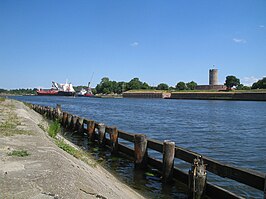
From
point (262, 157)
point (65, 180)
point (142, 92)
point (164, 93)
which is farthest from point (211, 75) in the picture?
point (65, 180)

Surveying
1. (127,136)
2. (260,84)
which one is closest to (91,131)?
(127,136)

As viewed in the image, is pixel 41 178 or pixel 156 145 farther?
pixel 156 145

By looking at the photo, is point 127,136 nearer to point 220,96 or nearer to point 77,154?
point 77,154

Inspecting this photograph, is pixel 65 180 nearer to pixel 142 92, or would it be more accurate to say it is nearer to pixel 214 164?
pixel 214 164

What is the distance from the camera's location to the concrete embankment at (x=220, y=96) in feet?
388

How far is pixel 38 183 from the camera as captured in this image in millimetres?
6176

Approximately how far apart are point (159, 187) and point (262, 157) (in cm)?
816

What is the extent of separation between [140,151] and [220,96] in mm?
129034

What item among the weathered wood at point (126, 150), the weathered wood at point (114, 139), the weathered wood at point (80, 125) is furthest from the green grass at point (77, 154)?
the weathered wood at point (80, 125)

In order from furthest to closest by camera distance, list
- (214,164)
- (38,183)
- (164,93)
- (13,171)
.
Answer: (164,93) → (214,164) → (13,171) → (38,183)

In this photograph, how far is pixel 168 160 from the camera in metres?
10.2

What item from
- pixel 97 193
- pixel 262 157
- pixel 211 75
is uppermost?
pixel 211 75

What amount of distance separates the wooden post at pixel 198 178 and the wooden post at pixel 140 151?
368cm

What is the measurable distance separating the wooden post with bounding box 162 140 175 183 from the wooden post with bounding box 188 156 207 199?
5.39 ft
